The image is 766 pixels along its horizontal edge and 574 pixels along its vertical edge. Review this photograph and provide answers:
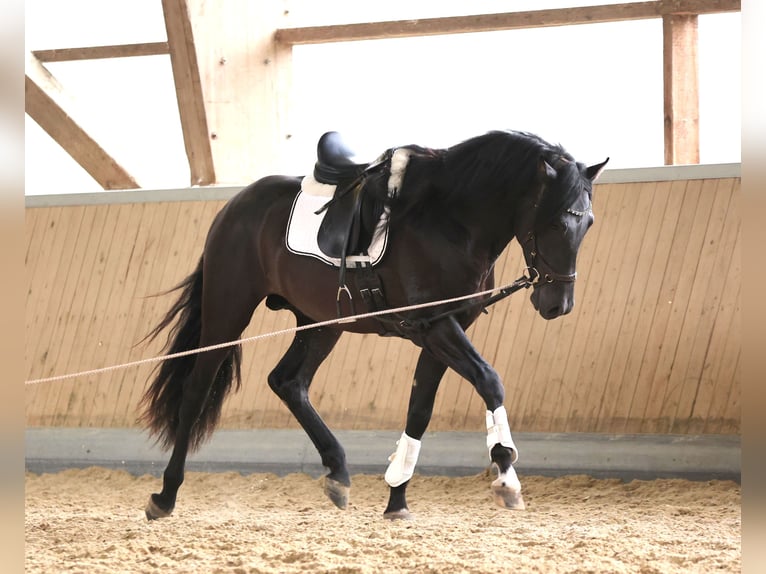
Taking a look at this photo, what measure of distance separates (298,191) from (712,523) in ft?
8.40

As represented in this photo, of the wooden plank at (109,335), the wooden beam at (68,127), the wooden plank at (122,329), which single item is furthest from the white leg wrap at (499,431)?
the wooden beam at (68,127)

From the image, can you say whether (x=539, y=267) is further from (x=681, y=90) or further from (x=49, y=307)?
(x=49, y=307)

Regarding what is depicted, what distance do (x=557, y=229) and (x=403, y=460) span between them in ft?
4.26

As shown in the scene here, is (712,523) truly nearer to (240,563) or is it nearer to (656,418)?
(656,418)

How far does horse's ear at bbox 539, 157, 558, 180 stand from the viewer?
3.51 metres

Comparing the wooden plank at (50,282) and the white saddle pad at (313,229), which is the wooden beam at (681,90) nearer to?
the white saddle pad at (313,229)

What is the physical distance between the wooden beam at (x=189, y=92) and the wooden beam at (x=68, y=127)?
0.80m

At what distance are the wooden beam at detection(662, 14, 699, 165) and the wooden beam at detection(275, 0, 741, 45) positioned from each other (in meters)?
0.10

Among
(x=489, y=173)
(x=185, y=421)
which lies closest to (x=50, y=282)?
(x=185, y=421)

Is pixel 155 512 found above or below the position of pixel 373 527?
below

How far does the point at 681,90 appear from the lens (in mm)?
6023

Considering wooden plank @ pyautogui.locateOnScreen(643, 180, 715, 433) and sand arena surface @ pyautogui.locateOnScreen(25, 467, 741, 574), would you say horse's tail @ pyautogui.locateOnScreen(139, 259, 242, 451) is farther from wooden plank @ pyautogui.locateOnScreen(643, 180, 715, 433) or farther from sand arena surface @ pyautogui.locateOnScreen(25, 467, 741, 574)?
wooden plank @ pyautogui.locateOnScreen(643, 180, 715, 433)

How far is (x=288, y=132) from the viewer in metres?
7.17
